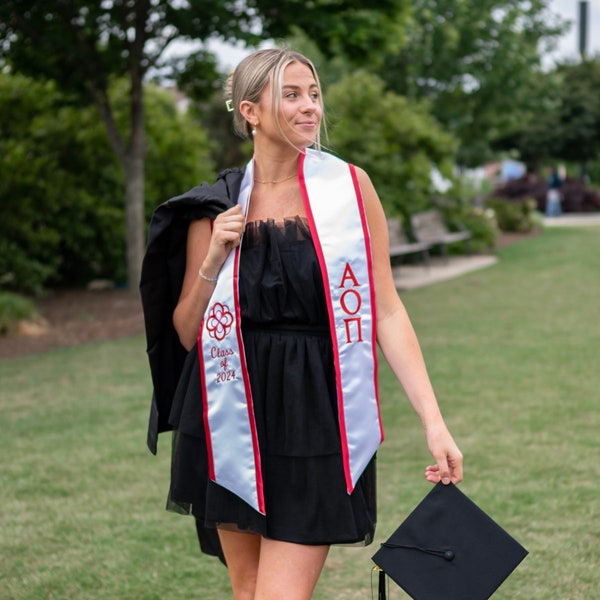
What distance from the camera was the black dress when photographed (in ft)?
7.89

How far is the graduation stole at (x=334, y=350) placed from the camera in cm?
240

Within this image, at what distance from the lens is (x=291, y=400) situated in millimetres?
2406

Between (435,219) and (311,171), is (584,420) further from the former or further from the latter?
(435,219)

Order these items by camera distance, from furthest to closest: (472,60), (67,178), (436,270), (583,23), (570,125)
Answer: (583,23) < (570,125) < (472,60) < (436,270) < (67,178)

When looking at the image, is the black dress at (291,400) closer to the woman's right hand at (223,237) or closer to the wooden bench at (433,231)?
the woman's right hand at (223,237)

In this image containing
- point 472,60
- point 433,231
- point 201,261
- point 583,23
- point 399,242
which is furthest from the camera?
point 583,23

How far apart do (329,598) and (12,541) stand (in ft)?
5.39

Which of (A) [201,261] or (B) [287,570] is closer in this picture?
(B) [287,570]

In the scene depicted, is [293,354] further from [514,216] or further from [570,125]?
[570,125]

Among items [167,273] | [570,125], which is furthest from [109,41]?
[570,125]

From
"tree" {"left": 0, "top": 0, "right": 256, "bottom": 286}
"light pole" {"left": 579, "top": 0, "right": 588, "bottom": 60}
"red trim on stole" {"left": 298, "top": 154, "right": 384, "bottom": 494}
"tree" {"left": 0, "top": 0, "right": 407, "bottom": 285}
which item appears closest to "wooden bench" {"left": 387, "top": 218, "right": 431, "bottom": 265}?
"tree" {"left": 0, "top": 0, "right": 407, "bottom": 285}

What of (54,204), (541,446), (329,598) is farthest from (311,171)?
(54,204)

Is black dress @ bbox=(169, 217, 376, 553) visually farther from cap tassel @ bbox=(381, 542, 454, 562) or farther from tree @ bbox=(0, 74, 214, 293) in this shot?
tree @ bbox=(0, 74, 214, 293)

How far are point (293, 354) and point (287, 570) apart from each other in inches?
21.1
